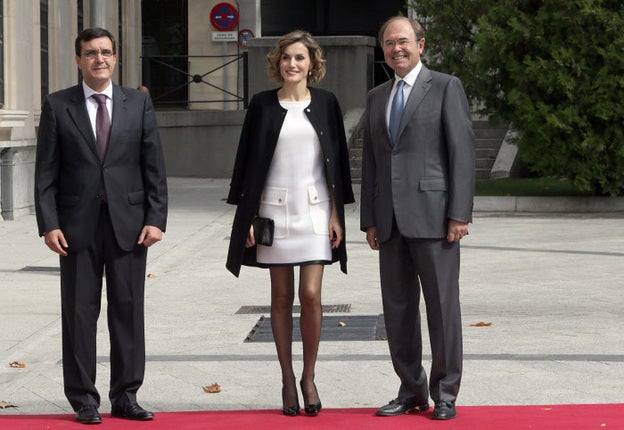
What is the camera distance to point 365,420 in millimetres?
6836

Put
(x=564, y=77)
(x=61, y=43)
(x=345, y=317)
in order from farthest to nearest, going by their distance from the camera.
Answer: (x=61, y=43), (x=564, y=77), (x=345, y=317)

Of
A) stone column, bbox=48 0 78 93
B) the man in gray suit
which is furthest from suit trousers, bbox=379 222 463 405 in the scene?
stone column, bbox=48 0 78 93

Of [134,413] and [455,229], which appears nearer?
[455,229]

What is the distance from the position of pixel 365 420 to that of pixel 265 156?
51.6 inches

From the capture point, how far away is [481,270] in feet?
43.5

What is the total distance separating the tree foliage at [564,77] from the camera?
19.3 m

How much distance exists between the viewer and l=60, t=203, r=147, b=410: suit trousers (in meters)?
6.92

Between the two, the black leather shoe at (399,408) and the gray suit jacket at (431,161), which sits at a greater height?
the gray suit jacket at (431,161)

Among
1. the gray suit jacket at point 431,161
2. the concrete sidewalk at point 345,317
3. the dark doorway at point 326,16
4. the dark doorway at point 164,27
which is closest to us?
the gray suit jacket at point 431,161

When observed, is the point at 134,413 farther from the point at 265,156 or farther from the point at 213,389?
the point at 265,156

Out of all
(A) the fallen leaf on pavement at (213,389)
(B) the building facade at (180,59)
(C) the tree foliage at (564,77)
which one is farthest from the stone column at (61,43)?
(A) the fallen leaf on pavement at (213,389)

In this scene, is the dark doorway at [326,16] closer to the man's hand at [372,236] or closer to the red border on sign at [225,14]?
the red border on sign at [225,14]

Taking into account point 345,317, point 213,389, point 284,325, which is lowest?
point 345,317

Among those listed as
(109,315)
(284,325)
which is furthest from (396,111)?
(109,315)
